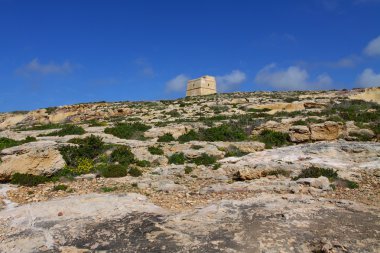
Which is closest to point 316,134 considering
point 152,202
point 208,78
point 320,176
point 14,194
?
point 320,176

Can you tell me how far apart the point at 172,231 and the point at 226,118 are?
2200 centimetres

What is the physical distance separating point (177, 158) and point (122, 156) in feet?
9.10

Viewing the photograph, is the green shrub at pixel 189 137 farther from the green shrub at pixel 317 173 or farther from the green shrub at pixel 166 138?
the green shrub at pixel 317 173

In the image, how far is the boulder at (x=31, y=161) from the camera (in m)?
14.8

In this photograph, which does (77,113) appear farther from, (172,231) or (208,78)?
(172,231)

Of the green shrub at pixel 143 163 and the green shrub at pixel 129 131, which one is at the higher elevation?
the green shrub at pixel 129 131

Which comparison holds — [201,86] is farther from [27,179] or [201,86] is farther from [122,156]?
[27,179]

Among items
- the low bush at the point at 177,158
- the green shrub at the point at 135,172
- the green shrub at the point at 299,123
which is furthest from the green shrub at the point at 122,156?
the green shrub at the point at 299,123

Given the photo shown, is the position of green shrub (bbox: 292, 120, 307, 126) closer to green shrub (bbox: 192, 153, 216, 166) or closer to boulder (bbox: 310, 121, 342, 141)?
boulder (bbox: 310, 121, 342, 141)

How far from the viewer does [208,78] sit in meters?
75.9

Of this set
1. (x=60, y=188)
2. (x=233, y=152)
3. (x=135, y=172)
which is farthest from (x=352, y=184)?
(x=60, y=188)

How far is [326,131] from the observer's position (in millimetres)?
20953

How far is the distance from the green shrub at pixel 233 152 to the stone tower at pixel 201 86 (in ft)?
178

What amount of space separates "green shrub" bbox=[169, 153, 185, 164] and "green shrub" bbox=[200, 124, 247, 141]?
4.46 meters
